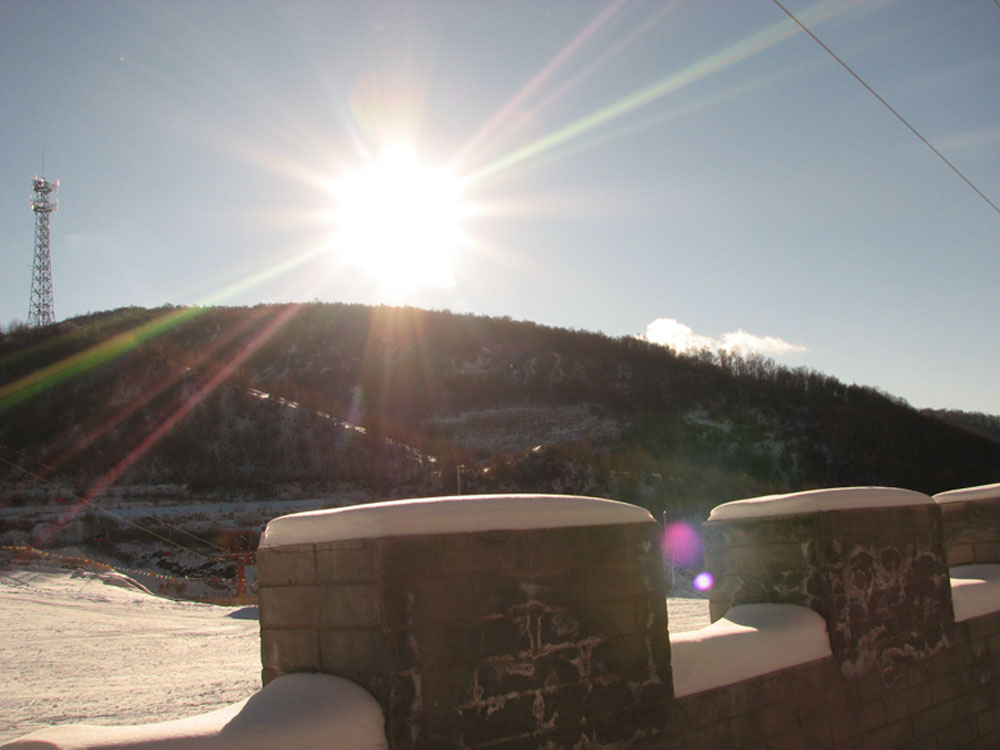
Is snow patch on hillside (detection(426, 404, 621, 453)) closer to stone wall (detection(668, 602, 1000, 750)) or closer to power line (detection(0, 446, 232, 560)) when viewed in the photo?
power line (detection(0, 446, 232, 560))

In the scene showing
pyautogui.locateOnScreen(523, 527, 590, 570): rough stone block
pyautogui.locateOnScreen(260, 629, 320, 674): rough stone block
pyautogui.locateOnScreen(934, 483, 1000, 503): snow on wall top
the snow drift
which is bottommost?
the snow drift

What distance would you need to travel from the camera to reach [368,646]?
2408 millimetres

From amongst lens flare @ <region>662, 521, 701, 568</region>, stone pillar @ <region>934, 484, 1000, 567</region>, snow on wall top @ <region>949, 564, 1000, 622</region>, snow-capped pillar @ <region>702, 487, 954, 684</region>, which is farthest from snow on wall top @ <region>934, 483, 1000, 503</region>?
lens flare @ <region>662, 521, 701, 568</region>

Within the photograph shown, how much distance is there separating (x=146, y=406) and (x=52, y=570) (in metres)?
20.3

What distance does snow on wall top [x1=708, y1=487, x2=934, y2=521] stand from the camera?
13.7ft

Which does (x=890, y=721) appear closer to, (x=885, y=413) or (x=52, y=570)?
(x=52, y=570)

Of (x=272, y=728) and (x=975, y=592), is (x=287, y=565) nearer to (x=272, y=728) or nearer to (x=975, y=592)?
(x=272, y=728)

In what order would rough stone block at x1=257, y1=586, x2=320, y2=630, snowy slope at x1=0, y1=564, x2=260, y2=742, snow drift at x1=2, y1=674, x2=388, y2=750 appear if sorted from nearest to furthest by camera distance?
snow drift at x1=2, y1=674, x2=388, y2=750
rough stone block at x1=257, y1=586, x2=320, y2=630
snowy slope at x1=0, y1=564, x2=260, y2=742

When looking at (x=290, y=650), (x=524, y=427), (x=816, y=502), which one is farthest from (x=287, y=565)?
(x=524, y=427)

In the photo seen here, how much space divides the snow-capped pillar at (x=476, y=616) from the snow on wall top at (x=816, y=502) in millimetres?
1460

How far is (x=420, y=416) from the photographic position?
182 feet

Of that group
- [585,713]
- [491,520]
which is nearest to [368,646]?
[491,520]

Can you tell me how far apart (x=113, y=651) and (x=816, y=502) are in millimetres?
8339

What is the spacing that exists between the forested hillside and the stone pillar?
19502 millimetres
